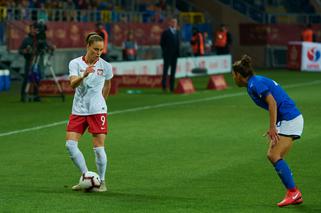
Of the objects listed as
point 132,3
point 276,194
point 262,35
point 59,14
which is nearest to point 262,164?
point 276,194

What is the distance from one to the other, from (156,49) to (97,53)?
3394cm

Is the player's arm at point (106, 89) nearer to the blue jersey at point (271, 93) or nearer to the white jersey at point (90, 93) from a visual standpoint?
the white jersey at point (90, 93)

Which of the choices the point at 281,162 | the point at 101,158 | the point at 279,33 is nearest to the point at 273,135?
the point at 281,162

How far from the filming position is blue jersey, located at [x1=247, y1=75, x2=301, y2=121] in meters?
11.5

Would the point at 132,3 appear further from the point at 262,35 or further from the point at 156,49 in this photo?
the point at 262,35

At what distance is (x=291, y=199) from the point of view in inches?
454

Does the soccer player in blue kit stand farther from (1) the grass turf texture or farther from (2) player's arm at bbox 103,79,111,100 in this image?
(2) player's arm at bbox 103,79,111,100

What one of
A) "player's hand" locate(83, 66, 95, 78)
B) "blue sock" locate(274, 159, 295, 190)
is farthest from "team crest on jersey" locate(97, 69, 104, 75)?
"blue sock" locate(274, 159, 295, 190)

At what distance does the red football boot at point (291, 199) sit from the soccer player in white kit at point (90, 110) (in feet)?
7.55

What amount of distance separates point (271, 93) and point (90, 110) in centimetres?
237

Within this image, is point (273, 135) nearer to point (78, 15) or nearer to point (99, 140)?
point (99, 140)

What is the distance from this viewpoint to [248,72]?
11.5m

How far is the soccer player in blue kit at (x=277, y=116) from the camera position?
11.5 meters

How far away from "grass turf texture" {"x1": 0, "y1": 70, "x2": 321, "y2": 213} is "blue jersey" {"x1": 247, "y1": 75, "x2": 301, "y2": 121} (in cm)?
99
